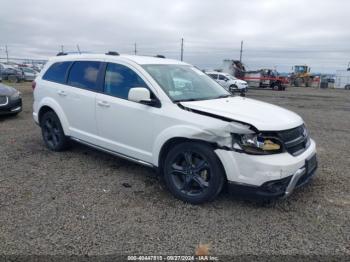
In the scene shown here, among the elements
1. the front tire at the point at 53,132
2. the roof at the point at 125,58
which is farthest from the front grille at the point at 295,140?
the front tire at the point at 53,132

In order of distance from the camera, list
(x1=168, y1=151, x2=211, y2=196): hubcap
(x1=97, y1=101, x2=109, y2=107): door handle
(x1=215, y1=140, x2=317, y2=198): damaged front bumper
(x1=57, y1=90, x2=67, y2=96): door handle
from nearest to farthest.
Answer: (x1=215, y1=140, x2=317, y2=198): damaged front bumper, (x1=168, y1=151, x2=211, y2=196): hubcap, (x1=97, y1=101, x2=109, y2=107): door handle, (x1=57, y1=90, x2=67, y2=96): door handle

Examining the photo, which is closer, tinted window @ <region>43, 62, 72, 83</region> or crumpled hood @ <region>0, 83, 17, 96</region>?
tinted window @ <region>43, 62, 72, 83</region>

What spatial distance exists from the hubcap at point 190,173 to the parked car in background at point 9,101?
6.79 m

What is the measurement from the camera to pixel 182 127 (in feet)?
12.6

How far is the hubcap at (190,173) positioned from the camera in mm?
3836

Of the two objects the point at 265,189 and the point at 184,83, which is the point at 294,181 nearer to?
the point at 265,189

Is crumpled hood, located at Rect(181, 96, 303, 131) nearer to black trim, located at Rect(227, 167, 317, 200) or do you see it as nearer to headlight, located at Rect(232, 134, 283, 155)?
headlight, located at Rect(232, 134, 283, 155)

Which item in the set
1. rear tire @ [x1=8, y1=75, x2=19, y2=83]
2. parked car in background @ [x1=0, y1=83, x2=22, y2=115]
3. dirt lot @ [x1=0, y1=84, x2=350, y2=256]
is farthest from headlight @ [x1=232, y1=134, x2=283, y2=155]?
rear tire @ [x1=8, y1=75, x2=19, y2=83]

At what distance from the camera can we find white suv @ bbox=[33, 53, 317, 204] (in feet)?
11.6

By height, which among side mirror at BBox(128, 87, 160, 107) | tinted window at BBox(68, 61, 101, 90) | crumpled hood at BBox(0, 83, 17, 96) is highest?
tinted window at BBox(68, 61, 101, 90)

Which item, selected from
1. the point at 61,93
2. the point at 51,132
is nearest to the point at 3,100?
the point at 51,132

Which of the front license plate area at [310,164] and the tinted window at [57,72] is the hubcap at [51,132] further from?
the front license plate area at [310,164]

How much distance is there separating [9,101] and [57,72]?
412 centimetres

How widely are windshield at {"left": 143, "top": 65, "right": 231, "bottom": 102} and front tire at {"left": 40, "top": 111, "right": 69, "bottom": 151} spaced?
7.15 feet
